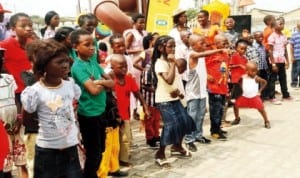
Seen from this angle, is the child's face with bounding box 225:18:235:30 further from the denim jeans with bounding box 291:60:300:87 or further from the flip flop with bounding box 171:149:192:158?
the flip flop with bounding box 171:149:192:158

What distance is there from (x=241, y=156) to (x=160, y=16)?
3.24 m

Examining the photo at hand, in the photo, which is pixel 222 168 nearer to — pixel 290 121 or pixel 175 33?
pixel 175 33

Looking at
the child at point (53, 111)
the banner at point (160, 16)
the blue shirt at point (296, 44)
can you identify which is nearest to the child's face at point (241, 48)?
the banner at point (160, 16)

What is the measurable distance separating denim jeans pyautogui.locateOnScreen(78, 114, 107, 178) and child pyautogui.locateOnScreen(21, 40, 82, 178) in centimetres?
60

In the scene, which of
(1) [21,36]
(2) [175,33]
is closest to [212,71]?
(2) [175,33]

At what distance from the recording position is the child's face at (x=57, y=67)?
3.01m

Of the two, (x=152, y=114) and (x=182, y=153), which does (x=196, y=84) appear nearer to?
(x=152, y=114)

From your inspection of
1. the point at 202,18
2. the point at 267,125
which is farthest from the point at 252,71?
the point at 202,18

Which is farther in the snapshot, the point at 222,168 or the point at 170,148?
the point at 170,148

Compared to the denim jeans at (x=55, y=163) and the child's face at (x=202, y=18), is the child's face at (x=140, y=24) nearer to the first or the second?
the child's face at (x=202, y=18)

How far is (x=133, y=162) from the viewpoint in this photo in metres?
5.12

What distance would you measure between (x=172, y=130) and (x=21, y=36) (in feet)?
6.39

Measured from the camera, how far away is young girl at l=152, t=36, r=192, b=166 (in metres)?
4.79

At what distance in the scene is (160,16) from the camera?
7492mm
